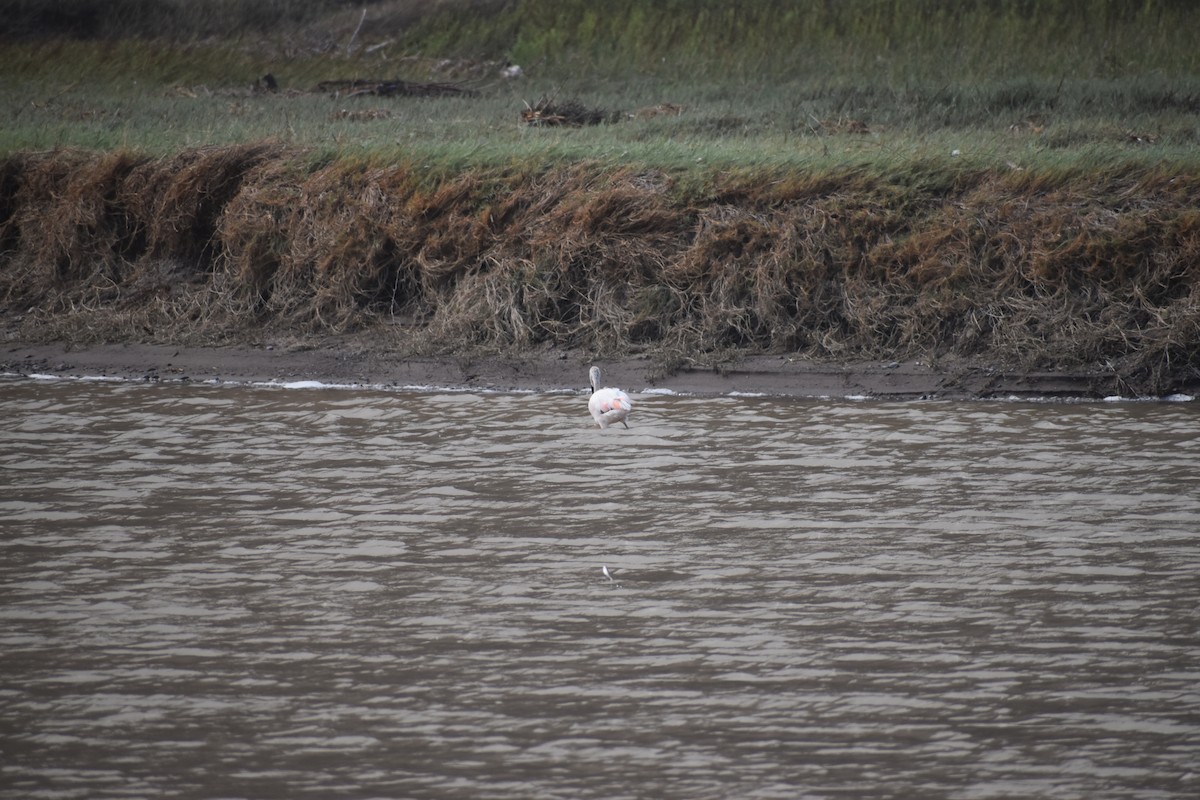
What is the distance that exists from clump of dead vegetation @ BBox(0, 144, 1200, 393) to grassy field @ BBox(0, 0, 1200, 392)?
3 cm

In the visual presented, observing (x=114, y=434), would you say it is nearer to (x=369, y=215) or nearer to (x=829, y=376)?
(x=369, y=215)

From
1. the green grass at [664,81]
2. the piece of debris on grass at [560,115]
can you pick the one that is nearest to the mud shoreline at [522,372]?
the green grass at [664,81]

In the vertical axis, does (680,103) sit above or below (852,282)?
above

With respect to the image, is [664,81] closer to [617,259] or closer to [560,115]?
[560,115]

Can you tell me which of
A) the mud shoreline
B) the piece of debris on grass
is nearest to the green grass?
the piece of debris on grass

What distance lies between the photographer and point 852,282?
39.2 feet

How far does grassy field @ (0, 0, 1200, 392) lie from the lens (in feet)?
38.0

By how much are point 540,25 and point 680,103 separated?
675 cm

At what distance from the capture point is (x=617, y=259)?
12352 mm

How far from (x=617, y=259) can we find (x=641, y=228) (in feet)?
1.28

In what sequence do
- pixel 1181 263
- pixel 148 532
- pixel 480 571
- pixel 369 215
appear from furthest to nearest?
pixel 369 215, pixel 1181 263, pixel 148 532, pixel 480 571

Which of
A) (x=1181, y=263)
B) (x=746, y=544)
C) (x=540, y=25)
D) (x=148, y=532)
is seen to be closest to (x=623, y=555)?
(x=746, y=544)

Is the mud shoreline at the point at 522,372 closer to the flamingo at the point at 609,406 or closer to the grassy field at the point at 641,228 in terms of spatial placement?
the grassy field at the point at 641,228

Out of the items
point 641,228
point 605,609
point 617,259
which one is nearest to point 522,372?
point 617,259
